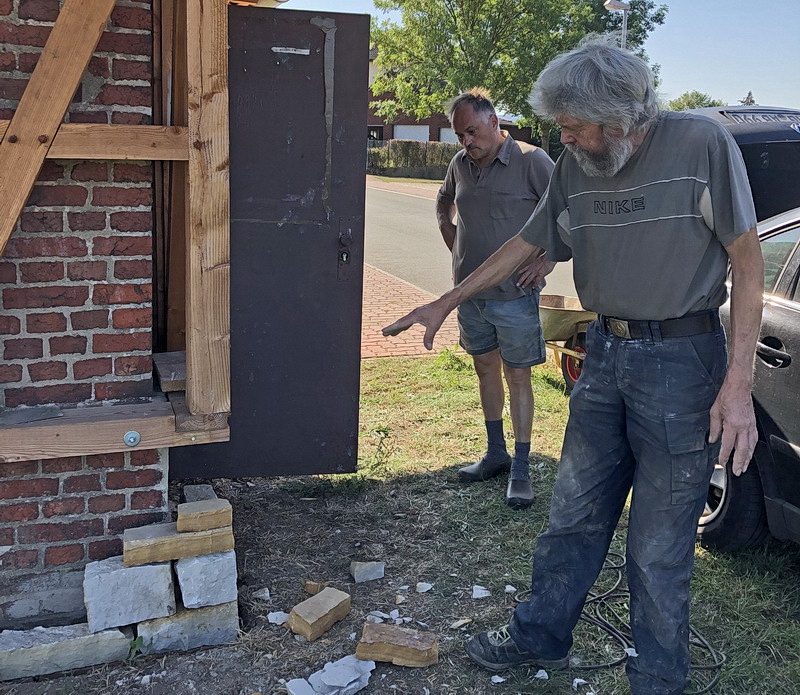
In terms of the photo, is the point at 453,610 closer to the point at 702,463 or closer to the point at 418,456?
the point at 702,463

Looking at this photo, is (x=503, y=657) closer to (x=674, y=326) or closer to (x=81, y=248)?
(x=674, y=326)

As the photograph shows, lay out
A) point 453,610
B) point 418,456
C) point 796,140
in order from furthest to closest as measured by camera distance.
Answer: point 796,140 → point 418,456 → point 453,610

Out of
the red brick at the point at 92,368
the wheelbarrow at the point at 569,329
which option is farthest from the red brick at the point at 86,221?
the wheelbarrow at the point at 569,329

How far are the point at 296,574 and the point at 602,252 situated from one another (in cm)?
200

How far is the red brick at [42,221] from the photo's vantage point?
2.91 meters

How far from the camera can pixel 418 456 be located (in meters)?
5.24

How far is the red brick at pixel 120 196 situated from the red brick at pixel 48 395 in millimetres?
682

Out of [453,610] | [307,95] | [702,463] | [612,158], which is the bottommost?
[453,610]

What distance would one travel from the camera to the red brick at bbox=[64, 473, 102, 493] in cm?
314

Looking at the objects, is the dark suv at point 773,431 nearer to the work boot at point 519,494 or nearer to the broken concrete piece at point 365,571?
the work boot at point 519,494

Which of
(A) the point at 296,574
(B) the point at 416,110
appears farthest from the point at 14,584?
(B) the point at 416,110

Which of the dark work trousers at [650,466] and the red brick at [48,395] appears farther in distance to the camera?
the red brick at [48,395]

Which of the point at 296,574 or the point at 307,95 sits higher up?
the point at 307,95

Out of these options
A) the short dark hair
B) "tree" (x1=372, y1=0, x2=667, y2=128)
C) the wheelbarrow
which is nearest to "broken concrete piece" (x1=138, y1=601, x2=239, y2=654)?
the short dark hair
